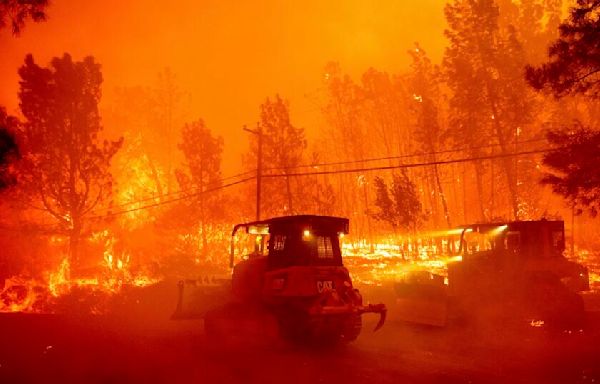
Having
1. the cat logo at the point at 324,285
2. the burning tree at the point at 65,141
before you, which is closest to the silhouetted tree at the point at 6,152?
the cat logo at the point at 324,285

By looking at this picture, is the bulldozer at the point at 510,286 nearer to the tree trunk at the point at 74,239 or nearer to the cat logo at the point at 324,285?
the cat logo at the point at 324,285

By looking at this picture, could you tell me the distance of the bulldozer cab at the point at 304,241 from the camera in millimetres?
12062

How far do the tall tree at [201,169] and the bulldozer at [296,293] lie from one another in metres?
25.3

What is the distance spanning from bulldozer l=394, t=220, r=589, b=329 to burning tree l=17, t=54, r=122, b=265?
69.9 feet

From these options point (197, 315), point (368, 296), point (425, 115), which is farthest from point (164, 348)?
point (425, 115)

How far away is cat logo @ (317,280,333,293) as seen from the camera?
1153cm

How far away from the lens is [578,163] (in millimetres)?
12789

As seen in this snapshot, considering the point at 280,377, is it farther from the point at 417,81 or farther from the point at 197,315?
the point at 417,81

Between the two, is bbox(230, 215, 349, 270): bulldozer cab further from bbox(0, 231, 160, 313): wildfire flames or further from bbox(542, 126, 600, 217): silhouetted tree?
bbox(0, 231, 160, 313): wildfire flames

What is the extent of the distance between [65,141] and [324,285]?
2317 centimetres

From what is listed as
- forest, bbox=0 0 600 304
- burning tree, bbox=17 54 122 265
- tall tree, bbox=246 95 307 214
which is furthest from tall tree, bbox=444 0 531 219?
burning tree, bbox=17 54 122 265

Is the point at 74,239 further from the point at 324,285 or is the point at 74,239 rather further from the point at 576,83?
the point at 576,83

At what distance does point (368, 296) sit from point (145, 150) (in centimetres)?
3548

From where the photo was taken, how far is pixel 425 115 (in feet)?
129
